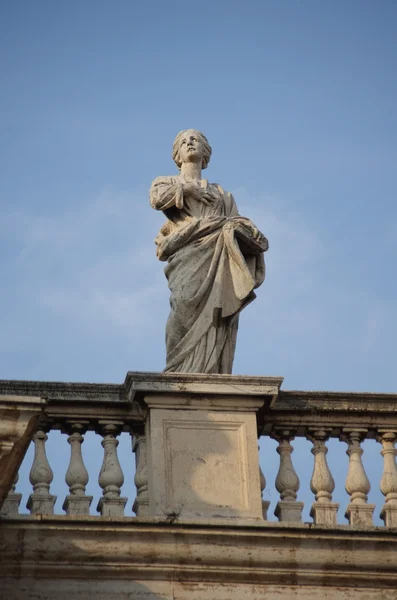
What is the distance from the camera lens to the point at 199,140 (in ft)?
74.6

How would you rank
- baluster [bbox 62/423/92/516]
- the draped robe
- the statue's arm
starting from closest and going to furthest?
1. baluster [bbox 62/423/92/516]
2. the draped robe
3. the statue's arm

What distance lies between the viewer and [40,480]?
2045 centimetres

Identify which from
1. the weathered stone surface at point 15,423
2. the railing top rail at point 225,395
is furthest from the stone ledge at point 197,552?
the railing top rail at point 225,395

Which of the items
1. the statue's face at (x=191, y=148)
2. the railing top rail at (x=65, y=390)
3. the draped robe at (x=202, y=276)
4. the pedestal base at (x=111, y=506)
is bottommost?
the pedestal base at (x=111, y=506)

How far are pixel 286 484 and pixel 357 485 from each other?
63 centimetres

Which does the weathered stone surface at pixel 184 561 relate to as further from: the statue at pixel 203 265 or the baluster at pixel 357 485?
the statue at pixel 203 265

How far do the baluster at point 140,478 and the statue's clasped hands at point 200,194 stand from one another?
257cm

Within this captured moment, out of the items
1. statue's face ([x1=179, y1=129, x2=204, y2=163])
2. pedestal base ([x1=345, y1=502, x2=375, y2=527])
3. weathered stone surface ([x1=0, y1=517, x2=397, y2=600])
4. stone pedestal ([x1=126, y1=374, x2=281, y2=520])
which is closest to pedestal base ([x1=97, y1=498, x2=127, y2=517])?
stone pedestal ([x1=126, y1=374, x2=281, y2=520])

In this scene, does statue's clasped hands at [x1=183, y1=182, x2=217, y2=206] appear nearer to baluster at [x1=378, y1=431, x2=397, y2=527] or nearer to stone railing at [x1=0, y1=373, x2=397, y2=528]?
stone railing at [x1=0, y1=373, x2=397, y2=528]

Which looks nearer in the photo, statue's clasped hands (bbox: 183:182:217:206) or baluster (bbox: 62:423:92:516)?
baluster (bbox: 62:423:92:516)

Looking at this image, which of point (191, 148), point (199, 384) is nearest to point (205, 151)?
point (191, 148)

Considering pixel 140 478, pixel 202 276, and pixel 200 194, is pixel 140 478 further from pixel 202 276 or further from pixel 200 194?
pixel 200 194

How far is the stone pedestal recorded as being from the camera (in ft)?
66.8

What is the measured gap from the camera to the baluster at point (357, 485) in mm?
20750
